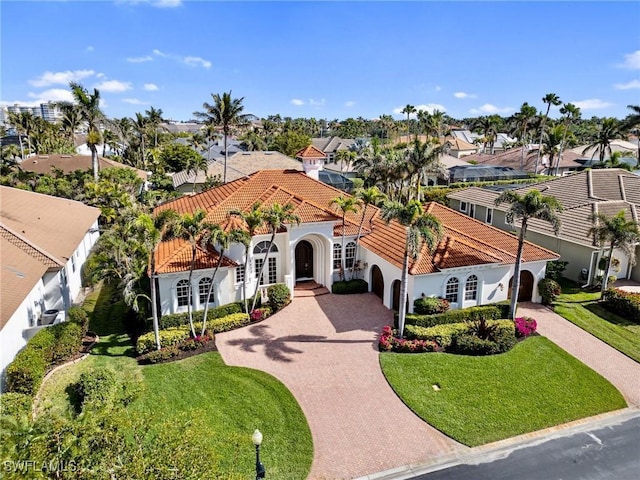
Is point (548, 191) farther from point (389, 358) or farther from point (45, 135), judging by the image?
point (45, 135)

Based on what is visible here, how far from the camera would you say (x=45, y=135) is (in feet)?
272

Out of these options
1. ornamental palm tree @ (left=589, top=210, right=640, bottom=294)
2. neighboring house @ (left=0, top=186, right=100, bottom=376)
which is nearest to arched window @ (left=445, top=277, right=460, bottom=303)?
ornamental palm tree @ (left=589, top=210, right=640, bottom=294)

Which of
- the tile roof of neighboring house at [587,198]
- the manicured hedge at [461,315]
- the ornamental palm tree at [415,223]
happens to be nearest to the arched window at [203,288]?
the ornamental palm tree at [415,223]

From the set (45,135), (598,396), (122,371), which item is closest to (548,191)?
(598,396)

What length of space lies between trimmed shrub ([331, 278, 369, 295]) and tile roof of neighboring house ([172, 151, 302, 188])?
3020cm

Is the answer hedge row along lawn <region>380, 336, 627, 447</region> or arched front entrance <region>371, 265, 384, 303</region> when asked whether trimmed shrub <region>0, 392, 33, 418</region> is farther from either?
arched front entrance <region>371, 265, 384, 303</region>

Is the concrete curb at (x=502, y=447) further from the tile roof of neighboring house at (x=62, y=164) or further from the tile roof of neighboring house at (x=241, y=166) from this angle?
the tile roof of neighboring house at (x=62, y=164)

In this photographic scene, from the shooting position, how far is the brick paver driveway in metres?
14.7

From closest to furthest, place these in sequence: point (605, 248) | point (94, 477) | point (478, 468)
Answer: point (94, 477) < point (478, 468) < point (605, 248)

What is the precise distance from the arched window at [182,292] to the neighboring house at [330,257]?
5 centimetres

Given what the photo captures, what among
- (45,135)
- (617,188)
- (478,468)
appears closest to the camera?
(478,468)

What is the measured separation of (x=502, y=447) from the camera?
15039 mm

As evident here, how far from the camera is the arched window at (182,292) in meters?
23.1

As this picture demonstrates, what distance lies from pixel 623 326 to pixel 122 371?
26.1 metres
